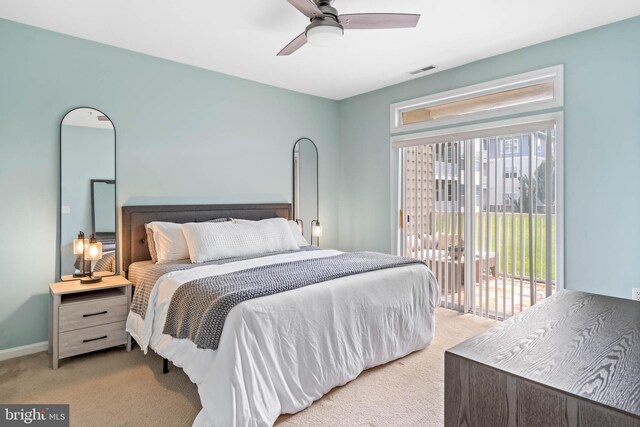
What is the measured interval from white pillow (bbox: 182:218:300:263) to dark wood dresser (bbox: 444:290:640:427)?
8.48ft

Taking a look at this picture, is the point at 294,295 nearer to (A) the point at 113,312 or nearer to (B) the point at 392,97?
(A) the point at 113,312

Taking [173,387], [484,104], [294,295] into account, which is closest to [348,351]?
[294,295]

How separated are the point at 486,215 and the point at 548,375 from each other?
3129 mm

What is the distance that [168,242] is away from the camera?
331cm

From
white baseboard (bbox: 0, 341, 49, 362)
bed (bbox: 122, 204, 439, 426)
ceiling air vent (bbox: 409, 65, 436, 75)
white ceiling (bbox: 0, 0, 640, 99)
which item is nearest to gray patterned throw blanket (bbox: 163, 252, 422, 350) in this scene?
bed (bbox: 122, 204, 439, 426)

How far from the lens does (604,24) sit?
3.01m

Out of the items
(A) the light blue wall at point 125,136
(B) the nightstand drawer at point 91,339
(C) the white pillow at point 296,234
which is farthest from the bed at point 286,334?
(C) the white pillow at point 296,234

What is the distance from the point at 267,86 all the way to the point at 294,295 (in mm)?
3092

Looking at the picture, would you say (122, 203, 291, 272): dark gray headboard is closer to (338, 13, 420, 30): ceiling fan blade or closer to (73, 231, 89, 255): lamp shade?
(73, 231, 89, 255): lamp shade

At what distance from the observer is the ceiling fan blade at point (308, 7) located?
2162 millimetres

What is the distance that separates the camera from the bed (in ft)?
6.26

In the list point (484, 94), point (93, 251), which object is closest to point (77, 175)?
point (93, 251)

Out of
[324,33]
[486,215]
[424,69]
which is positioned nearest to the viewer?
[324,33]

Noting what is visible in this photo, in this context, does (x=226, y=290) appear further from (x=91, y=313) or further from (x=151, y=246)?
(x=151, y=246)
